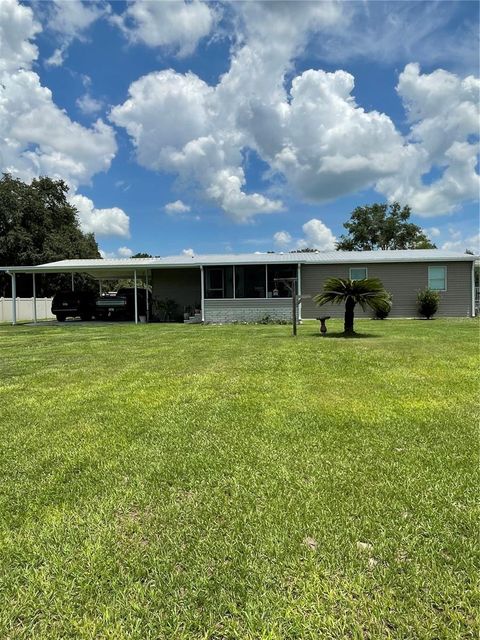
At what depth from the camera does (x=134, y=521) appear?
8.08 feet

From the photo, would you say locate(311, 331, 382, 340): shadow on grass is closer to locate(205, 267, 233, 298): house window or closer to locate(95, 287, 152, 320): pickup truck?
locate(205, 267, 233, 298): house window

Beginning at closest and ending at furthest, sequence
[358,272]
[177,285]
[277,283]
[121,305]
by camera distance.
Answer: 1. [277,283]
2. [358,272]
3. [121,305]
4. [177,285]

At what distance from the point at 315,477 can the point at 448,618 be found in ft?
4.13

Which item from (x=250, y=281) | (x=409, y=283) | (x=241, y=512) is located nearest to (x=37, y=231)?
(x=250, y=281)

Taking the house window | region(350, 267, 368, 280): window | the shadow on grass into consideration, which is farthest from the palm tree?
region(350, 267, 368, 280): window

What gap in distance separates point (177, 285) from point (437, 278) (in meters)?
12.1

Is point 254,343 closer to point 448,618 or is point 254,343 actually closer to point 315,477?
point 315,477

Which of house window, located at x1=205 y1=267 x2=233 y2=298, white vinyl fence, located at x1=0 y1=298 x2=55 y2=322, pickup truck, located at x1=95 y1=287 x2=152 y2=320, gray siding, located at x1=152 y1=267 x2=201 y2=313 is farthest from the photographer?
white vinyl fence, located at x1=0 y1=298 x2=55 y2=322

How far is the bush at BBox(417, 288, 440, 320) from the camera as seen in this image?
1786 centimetres

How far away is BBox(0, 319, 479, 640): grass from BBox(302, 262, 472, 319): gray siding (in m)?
13.9

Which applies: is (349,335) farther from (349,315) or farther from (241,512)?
(241,512)

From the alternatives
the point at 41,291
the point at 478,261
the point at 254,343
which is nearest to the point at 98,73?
the point at 254,343

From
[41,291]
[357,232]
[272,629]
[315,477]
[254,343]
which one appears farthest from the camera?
[357,232]

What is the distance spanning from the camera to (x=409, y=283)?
1880 centimetres
